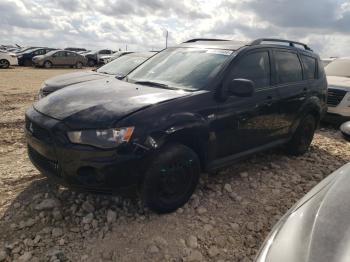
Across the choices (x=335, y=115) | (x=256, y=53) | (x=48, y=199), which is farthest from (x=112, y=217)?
(x=335, y=115)

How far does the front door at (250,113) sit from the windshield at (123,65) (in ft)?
12.6

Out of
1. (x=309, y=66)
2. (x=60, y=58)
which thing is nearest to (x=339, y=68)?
(x=309, y=66)

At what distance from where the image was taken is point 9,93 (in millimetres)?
11688

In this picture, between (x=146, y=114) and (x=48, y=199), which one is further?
(x=48, y=199)

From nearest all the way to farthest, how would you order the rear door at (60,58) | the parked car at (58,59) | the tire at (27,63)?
the parked car at (58,59), the rear door at (60,58), the tire at (27,63)

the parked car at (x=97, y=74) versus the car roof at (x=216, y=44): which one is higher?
the car roof at (x=216, y=44)

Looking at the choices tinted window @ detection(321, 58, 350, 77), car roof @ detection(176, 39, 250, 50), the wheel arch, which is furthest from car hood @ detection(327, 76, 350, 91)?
the wheel arch

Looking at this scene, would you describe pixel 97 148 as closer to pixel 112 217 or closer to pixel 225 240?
pixel 112 217

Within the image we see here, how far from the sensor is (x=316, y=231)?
1.69m

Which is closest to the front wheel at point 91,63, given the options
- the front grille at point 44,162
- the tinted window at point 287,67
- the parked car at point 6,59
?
the parked car at point 6,59

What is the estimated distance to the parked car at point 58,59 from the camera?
1065 inches

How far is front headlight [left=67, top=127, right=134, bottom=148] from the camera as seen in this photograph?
3049 mm

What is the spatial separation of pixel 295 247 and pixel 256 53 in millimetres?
3269

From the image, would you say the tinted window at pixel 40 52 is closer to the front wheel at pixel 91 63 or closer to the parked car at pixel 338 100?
the front wheel at pixel 91 63
